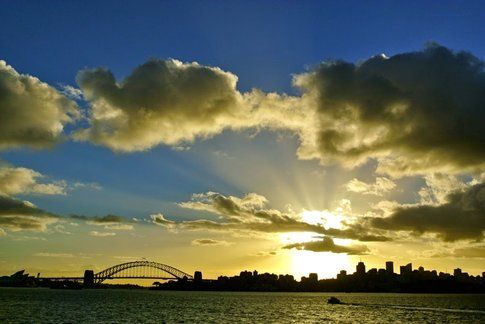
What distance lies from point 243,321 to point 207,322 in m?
9.48

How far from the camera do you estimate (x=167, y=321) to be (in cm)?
12075

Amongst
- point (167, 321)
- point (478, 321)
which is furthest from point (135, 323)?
point (478, 321)

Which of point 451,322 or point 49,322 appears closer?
point 49,322

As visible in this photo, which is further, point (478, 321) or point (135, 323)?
point (478, 321)

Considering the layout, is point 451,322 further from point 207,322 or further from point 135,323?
point 135,323

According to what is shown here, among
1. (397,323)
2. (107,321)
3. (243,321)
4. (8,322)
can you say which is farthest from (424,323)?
(8,322)

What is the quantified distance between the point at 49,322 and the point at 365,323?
242ft

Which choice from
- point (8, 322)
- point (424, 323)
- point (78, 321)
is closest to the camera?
point (8, 322)

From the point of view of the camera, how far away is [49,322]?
114 m

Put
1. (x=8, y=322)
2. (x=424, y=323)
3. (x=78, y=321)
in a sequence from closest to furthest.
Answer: (x=8, y=322)
(x=78, y=321)
(x=424, y=323)

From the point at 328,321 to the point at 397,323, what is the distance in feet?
55.2

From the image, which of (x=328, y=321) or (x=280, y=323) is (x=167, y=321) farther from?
(x=328, y=321)

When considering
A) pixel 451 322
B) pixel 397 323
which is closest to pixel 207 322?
pixel 397 323

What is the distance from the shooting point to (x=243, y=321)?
125 metres
